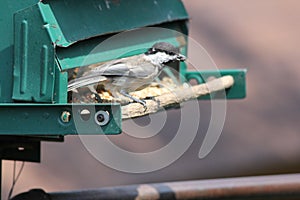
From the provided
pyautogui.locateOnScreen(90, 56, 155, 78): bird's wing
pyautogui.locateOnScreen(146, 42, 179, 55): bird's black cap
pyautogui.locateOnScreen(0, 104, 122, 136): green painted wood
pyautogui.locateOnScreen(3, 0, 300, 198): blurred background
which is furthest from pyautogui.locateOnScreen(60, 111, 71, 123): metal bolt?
pyautogui.locateOnScreen(3, 0, 300, 198): blurred background

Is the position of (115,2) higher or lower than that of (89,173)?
higher

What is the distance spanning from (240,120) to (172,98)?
4.72 m

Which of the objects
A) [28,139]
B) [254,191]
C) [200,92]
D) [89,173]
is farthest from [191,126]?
[89,173]

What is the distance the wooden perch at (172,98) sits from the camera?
132 inches

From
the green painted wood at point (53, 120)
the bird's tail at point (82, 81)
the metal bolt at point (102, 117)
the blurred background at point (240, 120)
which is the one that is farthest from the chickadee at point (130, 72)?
the blurred background at point (240, 120)

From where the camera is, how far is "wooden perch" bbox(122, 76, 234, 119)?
3.36 metres

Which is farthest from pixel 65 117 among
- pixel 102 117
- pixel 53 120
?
pixel 102 117

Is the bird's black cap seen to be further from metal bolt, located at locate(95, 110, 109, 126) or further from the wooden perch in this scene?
metal bolt, located at locate(95, 110, 109, 126)

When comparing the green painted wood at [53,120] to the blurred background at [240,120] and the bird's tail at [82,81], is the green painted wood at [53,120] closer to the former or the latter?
the bird's tail at [82,81]

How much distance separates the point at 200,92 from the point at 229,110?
4172mm

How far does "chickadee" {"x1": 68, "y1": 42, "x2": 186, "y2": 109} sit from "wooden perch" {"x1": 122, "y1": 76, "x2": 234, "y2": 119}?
0.20 feet

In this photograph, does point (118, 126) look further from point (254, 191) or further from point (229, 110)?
point (229, 110)

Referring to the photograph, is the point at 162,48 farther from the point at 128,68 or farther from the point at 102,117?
the point at 102,117

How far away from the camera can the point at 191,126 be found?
4.07 m
